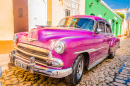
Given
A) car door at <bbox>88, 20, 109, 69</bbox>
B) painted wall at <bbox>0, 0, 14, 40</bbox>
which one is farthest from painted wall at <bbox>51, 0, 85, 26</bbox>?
car door at <bbox>88, 20, 109, 69</bbox>

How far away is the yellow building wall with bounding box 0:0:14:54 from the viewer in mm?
4430

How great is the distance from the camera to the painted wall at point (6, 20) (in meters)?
4.49

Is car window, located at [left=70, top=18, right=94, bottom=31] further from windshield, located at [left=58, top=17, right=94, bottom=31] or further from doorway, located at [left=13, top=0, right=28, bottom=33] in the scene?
doorway, located at [left=13, top=0, right=28, bottom=33]

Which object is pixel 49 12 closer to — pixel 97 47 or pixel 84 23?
pixel 84 23

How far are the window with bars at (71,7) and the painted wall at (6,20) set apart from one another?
13.5ft

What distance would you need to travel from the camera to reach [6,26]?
4664mm

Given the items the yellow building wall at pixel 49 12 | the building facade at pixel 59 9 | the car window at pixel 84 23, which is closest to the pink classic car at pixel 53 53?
the car window at pixel 84 23

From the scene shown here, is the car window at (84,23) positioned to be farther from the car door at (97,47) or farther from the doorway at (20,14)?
the doorway at (20,14)

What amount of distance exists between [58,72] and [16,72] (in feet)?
5.75

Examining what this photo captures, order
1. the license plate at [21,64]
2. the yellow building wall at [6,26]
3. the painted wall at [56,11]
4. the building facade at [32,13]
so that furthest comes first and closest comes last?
the painted wall at [56,11]
the building facade at [32,13]
the yellow building wall at [6,26]
the license plate at [21,64]

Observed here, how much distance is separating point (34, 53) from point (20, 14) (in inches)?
275

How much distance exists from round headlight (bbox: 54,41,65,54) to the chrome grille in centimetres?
19

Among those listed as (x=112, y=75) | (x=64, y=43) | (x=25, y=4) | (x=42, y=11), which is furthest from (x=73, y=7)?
(x=64, y=43)

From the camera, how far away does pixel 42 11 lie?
6.07m
